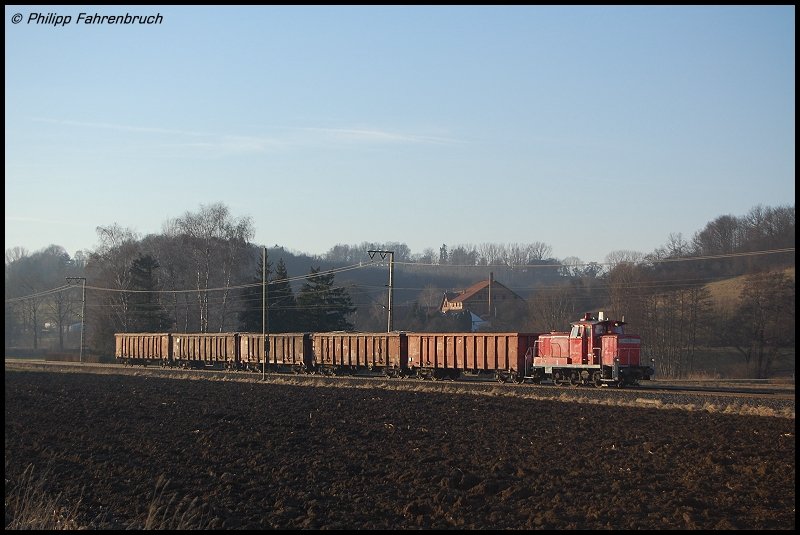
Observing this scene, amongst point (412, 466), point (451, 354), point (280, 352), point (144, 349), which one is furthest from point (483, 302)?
point (412, 466)

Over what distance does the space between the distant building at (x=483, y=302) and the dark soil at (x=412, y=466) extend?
7409 centimetres

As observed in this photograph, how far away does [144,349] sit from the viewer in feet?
224

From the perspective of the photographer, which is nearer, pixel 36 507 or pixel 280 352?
pixel 36 507

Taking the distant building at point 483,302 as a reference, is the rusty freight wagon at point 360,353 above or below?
below

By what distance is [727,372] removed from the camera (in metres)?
62.4

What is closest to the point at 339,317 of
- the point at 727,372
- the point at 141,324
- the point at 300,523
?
the point at 141,324

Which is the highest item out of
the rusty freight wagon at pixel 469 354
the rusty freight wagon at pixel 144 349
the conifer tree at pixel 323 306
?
the conifer tree at pixel 323 306

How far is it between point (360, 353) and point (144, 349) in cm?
2951

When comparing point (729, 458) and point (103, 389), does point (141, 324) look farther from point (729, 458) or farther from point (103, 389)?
point (729, 458)

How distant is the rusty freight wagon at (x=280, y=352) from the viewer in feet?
168

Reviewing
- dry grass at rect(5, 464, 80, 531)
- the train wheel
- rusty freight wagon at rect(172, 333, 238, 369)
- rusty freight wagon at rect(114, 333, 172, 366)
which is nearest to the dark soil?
dry grass at rect(5, 464, 80, 531)

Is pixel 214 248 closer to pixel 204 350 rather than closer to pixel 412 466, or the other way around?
pixel 204 350

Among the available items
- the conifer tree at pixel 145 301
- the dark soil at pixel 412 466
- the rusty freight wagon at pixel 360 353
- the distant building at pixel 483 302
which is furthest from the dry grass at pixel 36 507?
the distant building at pixel 483 302

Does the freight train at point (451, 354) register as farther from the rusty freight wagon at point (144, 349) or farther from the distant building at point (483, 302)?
the distant building at point (483, 302)
